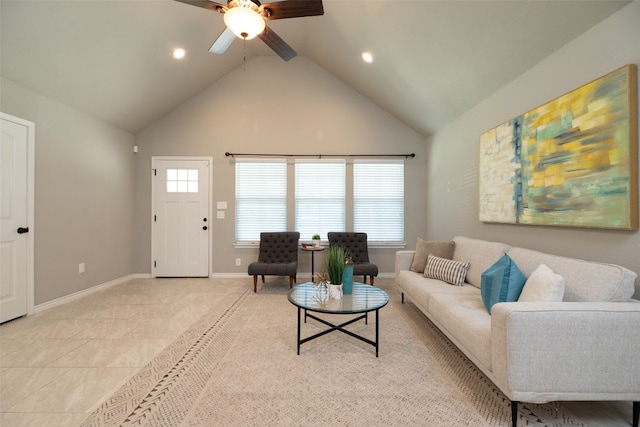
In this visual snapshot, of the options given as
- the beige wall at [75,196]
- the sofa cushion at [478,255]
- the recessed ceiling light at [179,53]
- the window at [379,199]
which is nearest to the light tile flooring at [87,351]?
the beige wall at [75,196]

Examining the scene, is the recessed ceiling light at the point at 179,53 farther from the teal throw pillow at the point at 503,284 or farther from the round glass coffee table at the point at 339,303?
the teal throw pillow at the point at 503,284

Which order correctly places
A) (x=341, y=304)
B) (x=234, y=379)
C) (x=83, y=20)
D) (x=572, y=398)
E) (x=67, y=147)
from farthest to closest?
(x=67, y=147) → (x=83, y=20) → (x=341, y=304) → (x=234, y=379) → (x=572, y=398)

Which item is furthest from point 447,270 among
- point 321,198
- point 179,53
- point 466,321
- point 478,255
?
point 179,53

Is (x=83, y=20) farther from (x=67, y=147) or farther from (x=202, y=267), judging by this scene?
(x=202, y=267)

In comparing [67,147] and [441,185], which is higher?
[67,147]

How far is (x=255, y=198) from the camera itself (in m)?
4.67

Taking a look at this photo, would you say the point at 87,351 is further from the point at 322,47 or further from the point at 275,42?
the point at 322,47

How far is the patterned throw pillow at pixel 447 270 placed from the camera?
271cm

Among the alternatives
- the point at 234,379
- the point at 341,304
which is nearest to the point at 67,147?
the point at 234,379

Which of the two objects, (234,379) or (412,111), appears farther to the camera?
(412,111)

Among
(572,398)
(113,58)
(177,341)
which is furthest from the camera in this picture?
(113,58)

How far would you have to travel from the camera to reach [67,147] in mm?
3441

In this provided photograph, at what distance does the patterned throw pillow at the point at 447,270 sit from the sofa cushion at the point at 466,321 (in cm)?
23

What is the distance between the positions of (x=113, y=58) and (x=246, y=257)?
328 centimetres
